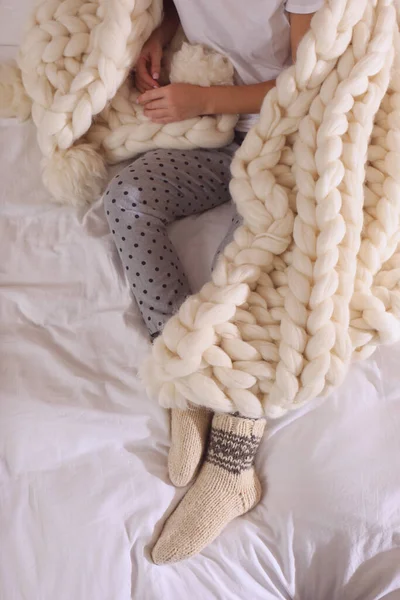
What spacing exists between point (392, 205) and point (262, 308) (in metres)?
0.20

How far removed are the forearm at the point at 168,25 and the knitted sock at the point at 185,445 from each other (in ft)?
1.85

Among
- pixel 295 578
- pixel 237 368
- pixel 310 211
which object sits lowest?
pixel 295 578

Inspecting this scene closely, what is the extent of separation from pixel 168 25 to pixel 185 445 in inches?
24.9

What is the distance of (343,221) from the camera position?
0.64 meters

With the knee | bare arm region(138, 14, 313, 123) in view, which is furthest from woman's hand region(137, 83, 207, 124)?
the knee

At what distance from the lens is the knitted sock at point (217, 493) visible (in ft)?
2.30

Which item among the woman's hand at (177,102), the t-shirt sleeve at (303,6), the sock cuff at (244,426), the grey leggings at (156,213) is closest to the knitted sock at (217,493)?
the sock cuff at (244,426)

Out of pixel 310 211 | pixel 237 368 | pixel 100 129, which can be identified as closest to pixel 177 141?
pixel 100 129

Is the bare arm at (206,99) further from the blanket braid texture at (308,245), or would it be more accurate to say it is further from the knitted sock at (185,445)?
the knitted sock at (185,445)

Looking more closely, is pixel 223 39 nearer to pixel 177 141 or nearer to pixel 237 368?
pixel 177 141

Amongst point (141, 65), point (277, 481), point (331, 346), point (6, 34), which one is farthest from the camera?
point (6, 34)

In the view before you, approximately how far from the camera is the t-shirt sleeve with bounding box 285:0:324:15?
2.38 ft

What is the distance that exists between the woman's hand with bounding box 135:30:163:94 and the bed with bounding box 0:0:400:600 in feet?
0.75

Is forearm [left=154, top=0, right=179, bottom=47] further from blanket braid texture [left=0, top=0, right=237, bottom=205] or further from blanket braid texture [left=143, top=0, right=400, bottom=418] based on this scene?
blanket braid texture [left=143, top=0, right=400, bottom=418]
